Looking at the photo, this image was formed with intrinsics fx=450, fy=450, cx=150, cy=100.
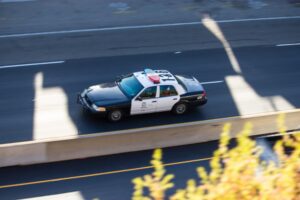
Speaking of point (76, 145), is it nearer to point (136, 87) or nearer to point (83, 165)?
point (83, 165)

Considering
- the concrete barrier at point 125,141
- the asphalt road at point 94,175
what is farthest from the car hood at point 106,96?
the asphalt road at point 94,175

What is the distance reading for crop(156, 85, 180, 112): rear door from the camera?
1609cm

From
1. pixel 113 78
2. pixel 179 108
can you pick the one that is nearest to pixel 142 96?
pixel 179 108

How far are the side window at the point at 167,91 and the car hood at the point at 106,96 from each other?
1.29 m

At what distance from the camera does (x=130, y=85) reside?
16234mm

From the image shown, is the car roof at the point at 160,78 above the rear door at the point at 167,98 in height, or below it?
above

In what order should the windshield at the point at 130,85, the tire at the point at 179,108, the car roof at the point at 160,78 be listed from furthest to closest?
the tire at the point at 179,108 < the car roof at the point at 160,78 < the windshield at the point at 130,85

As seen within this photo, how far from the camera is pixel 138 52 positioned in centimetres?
2181

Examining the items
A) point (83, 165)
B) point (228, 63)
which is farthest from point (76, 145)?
point (228, 63)

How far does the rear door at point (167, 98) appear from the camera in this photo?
1609 centimetres

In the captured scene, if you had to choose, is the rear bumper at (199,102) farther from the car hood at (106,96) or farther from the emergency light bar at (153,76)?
the car hood at (106,96)

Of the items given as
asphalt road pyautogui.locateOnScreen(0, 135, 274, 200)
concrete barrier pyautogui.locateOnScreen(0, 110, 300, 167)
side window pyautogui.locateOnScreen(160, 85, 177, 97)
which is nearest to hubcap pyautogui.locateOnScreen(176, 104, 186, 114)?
side window pyautogui.locateOnScreen(160, 85, 177, 97)

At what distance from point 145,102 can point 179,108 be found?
4.95ft

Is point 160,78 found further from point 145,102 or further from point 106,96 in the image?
point 106,96
